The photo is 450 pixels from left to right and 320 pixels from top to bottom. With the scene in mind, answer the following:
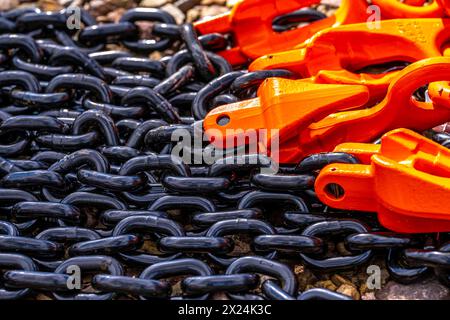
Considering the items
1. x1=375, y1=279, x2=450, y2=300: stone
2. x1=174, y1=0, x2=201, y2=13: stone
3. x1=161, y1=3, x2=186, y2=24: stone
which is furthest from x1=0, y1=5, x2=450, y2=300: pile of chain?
x1=174, y1=0, x2=201, y2=13: stone

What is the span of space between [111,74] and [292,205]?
132 centimetres

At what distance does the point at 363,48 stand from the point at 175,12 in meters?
1.30

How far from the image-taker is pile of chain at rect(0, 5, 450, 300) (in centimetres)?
272

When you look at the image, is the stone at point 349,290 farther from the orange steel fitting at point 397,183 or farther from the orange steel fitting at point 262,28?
the orange steel fitting at point 262,28

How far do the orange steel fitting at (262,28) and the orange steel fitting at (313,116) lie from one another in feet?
2.37

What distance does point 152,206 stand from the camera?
3018 mm

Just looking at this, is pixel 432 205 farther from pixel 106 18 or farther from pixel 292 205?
pixel 106 18

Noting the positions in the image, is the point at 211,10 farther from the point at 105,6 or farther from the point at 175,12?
the point at 105,6

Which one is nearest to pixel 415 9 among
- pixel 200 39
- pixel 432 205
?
pixel 200 39

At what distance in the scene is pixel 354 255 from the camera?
281 cm

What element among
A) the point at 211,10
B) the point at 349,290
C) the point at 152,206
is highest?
the point at 211,10

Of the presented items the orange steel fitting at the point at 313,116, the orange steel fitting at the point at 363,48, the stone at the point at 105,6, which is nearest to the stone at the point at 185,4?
the stone at the point at 105,6

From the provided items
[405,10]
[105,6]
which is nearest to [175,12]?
[105,6]

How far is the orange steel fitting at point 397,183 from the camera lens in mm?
2693
